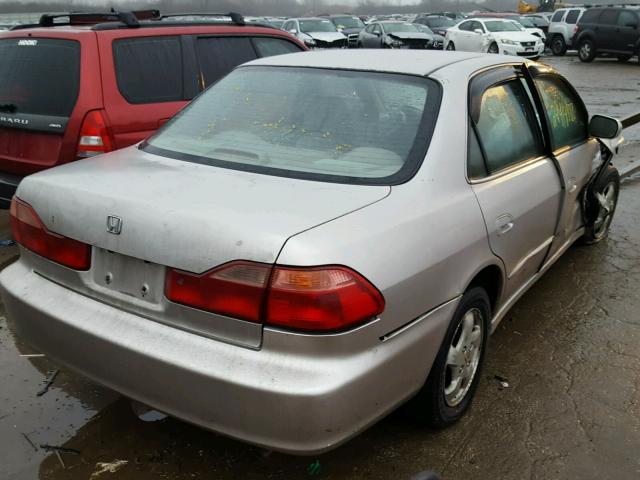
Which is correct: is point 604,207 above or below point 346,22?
below

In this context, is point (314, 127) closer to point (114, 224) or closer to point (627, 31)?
point (114, 224)

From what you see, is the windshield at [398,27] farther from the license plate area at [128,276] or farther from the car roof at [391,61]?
the license plate area at [128,276]

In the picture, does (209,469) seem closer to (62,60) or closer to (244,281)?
(244,281)

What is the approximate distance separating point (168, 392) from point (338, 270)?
74 centimetres

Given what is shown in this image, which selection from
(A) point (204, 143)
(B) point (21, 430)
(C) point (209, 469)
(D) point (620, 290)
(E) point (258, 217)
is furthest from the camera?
(D) point (620, 290)

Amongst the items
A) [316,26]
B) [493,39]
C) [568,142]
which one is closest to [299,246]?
[568,142]

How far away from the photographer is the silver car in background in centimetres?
204

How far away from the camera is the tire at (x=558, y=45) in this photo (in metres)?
28.6

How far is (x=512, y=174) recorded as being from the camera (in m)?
3.16

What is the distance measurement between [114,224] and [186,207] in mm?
283

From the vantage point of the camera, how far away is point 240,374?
203 cm

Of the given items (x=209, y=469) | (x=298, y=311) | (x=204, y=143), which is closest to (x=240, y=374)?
(x=298, y=311)

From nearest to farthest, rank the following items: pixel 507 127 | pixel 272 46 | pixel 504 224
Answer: pixel 504 224, pixel 507 127, pixel 272 46

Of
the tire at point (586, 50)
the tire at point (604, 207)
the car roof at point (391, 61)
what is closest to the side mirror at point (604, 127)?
the tire at point (604, 207)
